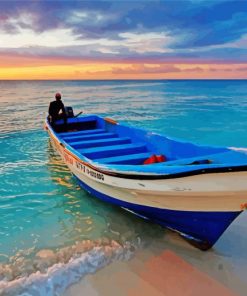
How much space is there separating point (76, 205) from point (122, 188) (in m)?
2.10

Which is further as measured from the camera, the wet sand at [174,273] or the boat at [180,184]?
the wet sand at [174,273]

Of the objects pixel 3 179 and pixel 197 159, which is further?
pixel 3 179

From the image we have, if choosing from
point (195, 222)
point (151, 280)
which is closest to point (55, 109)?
point (195, 222)

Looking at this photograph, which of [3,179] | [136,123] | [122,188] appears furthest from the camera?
[136,123]

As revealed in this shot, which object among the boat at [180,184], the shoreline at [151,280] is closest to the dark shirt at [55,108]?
the boat at [180,184]

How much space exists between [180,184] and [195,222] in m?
0.81

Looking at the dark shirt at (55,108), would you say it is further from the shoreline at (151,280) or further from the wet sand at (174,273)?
the shoreline at (151,280)

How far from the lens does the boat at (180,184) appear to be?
3.62 metres

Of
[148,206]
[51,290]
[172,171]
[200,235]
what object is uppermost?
Answer: [172,171]

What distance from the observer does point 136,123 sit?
19578 millimetres

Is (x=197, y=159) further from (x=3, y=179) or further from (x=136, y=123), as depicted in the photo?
(x=136, y=123)

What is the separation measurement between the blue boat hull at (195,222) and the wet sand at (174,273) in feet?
0.82

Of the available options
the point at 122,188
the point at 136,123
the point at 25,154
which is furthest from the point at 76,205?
Answer: the point at 136,123

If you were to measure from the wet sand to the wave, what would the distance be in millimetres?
158
